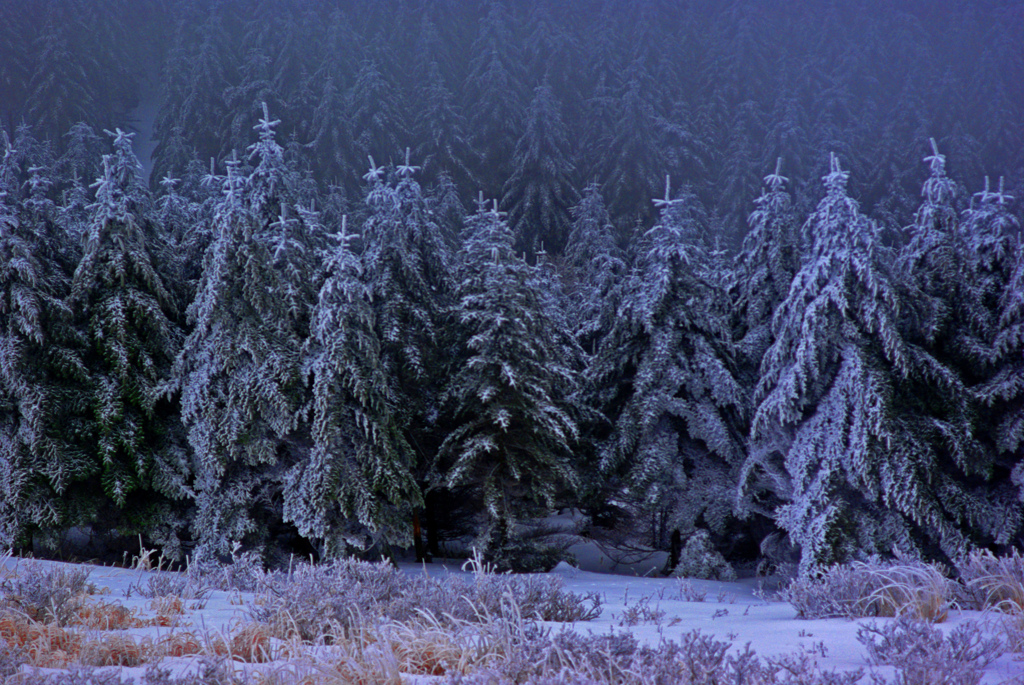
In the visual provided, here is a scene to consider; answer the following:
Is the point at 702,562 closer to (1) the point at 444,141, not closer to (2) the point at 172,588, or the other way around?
(2) the point at 172,588

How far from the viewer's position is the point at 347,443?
11.7 meters

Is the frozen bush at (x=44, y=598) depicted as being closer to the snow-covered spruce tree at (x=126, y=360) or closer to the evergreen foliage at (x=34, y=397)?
the snow-covered spruce tree at (x=126, y=360)

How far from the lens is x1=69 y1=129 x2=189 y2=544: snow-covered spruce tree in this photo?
1190 centimetres

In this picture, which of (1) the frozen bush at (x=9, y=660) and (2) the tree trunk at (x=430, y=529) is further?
(2) the tree trunk at (x=430, y=529)

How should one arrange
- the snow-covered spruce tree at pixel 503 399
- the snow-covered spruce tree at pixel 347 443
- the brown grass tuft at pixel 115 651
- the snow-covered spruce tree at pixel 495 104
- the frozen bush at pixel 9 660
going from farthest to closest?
the snow-covered spruce tree at pixel 495 104 < the snow-covered spruce tree at pixel 503 399 < the snow-covered spruce tree at pixel 347 443 < the brown grass tuft at pixel 115 651 < the frozen bush at pixel 9 660

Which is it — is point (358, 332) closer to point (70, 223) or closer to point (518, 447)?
point (518, 447)

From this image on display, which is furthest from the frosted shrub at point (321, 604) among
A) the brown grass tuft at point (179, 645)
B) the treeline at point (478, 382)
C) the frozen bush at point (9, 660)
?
the treeline at point (478, 382)

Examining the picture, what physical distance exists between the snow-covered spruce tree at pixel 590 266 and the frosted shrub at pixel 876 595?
30.7 feet

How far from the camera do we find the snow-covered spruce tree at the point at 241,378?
1153cm

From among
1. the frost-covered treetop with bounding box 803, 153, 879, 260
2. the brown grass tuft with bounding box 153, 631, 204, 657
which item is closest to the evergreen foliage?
the brown grass tuft with bounding box 153, 631, 204, 657

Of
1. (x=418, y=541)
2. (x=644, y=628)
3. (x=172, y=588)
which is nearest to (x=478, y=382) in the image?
(x=418, y=541)

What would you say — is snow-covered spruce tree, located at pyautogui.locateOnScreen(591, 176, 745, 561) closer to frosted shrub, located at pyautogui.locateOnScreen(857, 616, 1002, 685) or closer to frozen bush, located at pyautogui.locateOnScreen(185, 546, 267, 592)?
frozen bush, located at pyautogui.locateOnScreen(185, 546, 267, 592)

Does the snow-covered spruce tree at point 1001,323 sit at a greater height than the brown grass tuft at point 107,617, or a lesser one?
greater

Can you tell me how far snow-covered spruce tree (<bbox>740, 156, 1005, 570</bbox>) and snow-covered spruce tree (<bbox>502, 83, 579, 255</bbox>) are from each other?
17961mm
